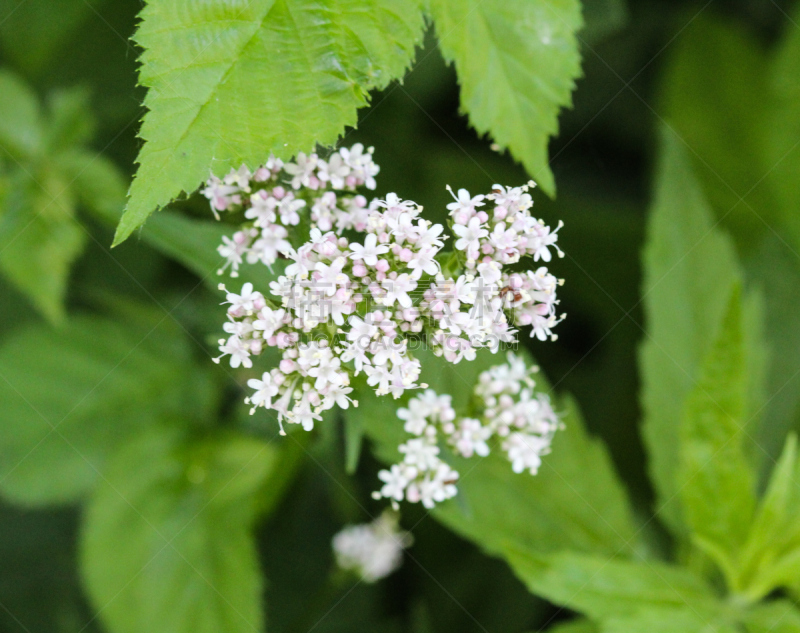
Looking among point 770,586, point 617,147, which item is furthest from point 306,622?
point 617,147

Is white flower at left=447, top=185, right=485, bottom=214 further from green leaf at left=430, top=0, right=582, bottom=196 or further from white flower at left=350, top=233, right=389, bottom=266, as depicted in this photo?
green leaf at left=430, top=0, right=582, bottom=196

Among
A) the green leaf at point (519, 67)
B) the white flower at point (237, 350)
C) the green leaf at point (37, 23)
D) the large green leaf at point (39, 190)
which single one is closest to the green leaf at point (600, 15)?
the green leaf at point (519, 67)

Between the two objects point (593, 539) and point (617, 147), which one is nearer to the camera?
point (593, 539)

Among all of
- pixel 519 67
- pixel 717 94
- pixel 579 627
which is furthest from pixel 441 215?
pixel 579 627

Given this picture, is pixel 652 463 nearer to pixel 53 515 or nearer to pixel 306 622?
pixel 306 622

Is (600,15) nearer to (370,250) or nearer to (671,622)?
(370,250)

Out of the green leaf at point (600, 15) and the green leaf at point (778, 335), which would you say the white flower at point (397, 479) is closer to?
the green leaf at point (600, 15)
